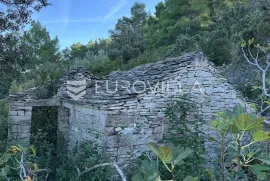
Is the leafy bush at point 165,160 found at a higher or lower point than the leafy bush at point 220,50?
lower

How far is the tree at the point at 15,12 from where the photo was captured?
9.41 meters

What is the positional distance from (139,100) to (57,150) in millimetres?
3637

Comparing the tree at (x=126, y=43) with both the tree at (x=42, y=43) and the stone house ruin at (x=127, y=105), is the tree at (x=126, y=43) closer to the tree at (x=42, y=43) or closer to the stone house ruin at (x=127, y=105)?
the tree at (x=42, y=43)

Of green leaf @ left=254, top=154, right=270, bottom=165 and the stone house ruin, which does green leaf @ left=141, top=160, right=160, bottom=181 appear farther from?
the stone house ruin

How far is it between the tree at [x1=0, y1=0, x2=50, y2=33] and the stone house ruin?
2.20 m

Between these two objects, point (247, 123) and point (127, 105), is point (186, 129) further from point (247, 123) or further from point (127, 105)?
point (247, 123)

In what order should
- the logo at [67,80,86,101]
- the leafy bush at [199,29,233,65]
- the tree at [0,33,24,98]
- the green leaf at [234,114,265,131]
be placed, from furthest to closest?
1. the leafy bush at [199,29,233,65]
2. the tree at [0,33,24,98]
3. the logo at [67,80,86,101]
4. the green leaf at [234,114,265,131]

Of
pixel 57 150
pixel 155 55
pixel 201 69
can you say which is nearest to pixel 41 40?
pixel 155 55

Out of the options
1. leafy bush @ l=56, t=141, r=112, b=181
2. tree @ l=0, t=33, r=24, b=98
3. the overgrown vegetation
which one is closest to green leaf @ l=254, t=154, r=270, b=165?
the overgrown vegetation

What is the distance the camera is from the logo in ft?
29.9

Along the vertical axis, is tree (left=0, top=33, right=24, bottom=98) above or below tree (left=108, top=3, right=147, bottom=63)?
below

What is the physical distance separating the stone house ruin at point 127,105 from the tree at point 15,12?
2.20 meters

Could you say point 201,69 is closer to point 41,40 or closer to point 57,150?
point 57,150

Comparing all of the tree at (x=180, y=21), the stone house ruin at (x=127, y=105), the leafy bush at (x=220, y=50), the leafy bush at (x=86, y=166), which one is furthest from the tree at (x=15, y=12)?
the tree at (x=180, y=21)
